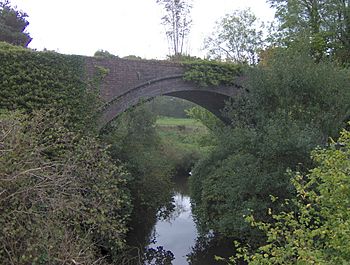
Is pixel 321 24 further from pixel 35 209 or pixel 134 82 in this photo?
pixel 35 209

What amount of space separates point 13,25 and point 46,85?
11116 millimetres

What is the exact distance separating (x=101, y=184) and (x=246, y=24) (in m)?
22.1

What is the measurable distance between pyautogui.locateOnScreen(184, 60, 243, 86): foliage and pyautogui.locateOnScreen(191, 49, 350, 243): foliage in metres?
1.42

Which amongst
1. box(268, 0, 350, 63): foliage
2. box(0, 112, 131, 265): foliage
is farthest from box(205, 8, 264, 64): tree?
box(0, 112, 131, 265): foliage

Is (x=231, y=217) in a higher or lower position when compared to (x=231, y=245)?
higher

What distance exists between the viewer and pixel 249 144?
431 inches

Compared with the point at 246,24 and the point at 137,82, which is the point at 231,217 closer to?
the point at 137,82

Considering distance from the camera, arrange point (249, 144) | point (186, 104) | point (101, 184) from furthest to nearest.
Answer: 1. point (186, 104)
2. point (249, 144)
3. point (101, 184)

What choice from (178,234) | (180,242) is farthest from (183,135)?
(180,242)

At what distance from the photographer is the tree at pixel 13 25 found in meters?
19.1

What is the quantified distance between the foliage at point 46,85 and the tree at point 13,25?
927 cm

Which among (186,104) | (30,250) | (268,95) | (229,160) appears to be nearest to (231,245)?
(229,160)

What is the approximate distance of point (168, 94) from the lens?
1480 cm

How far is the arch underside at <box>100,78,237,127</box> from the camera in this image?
1275cm
